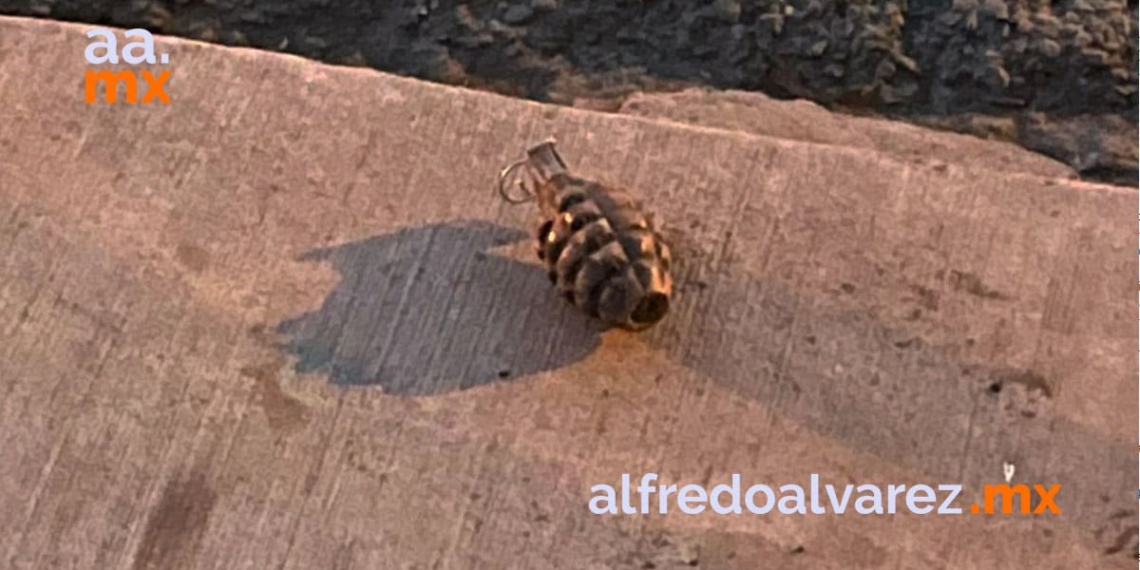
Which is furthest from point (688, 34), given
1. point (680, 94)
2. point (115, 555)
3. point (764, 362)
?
point (115, 555)

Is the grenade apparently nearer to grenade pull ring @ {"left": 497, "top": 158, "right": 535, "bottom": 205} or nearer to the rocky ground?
grenade pull ring @ {"left": 497, "top": 158, "right": 535, "bottom": 205}

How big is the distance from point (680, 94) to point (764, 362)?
18.5 inches

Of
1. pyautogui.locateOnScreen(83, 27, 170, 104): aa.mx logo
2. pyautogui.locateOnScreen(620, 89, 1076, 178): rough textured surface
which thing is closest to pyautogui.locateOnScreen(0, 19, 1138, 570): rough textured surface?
pyautogui.locateOnScreen(83, 27, 170, 104): aa.mx logo

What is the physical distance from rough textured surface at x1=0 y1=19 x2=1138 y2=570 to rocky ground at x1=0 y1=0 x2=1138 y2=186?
0.75 feet

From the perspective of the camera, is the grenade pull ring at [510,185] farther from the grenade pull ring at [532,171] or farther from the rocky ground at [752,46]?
the rocky ground at [752,46]

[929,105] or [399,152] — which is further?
[929,105]

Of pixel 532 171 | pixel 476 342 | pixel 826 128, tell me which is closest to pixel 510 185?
pixel 532 171

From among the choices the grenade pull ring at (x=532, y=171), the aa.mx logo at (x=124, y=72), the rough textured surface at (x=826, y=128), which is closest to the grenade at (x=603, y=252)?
the grenade pull ring at (x=532, y=171)

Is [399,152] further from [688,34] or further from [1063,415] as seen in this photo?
[1063,415]

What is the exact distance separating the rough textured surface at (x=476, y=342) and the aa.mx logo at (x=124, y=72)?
0.05 ft

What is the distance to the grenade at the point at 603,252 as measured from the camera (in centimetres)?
140

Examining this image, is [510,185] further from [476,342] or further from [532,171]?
[476,342]

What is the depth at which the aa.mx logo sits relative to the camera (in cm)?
161

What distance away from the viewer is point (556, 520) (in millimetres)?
1336
